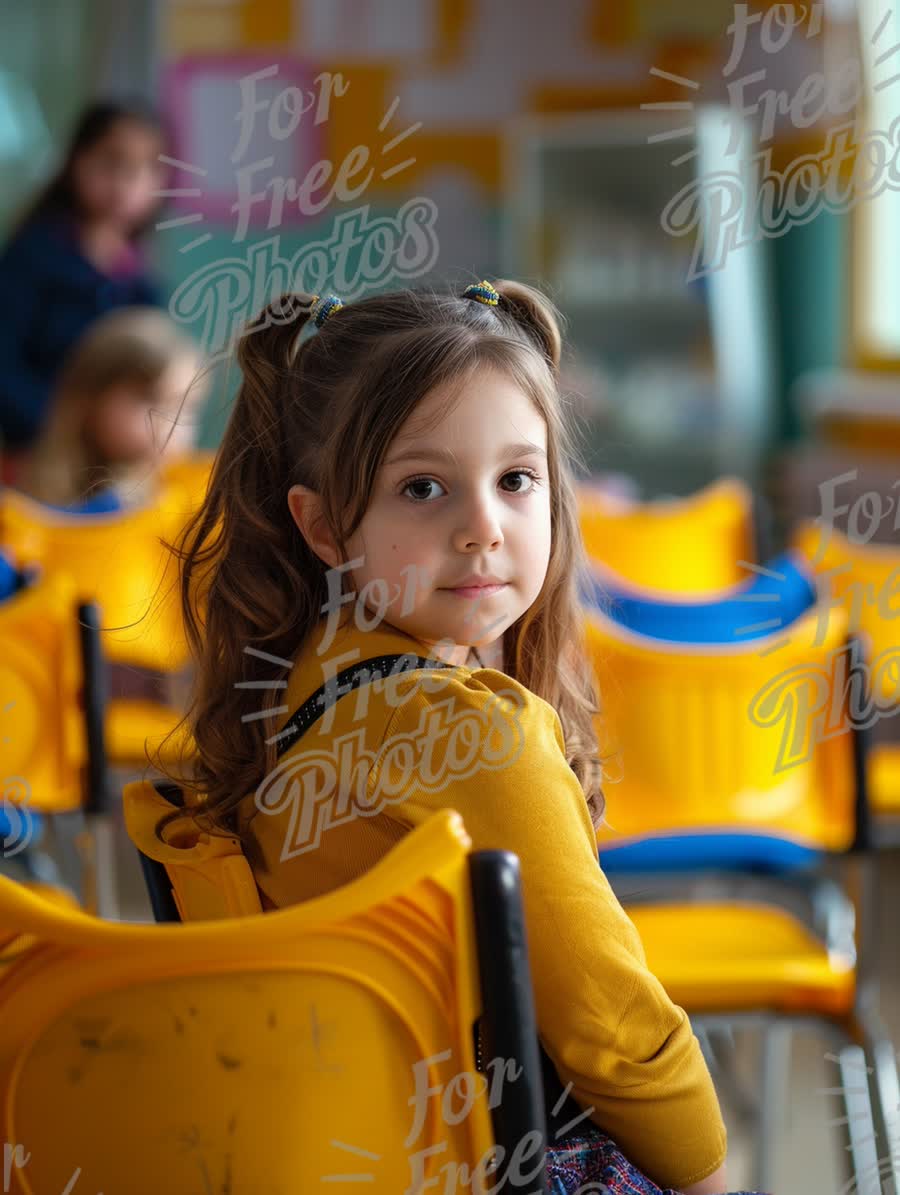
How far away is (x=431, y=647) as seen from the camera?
108 centimetres

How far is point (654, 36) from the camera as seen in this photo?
6.16 metres

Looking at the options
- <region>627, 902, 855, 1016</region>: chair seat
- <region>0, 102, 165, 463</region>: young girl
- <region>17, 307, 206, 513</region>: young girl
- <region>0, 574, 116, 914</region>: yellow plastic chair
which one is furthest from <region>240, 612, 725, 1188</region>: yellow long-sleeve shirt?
<region>0, 102, 165, 463</region>: young girl

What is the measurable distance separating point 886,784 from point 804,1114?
1.89 ft

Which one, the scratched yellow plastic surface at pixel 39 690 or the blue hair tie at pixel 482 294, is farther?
the scratched yellow plastic surface at pixel 39 690

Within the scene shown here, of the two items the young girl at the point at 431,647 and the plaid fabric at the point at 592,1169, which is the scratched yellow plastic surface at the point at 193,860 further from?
the plaid fabric at the point at 592,1169

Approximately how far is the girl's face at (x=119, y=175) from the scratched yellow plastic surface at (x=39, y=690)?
8.10 ft

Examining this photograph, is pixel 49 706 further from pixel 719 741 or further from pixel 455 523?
pixel 455 523

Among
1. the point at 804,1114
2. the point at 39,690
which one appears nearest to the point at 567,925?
the point at 39,690

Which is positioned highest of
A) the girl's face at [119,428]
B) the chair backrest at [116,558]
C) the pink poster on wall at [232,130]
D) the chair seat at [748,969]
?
the pink poster on wall at [232,130]

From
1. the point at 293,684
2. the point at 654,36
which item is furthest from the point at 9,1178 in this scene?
the point at 654,36

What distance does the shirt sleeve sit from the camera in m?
0.92

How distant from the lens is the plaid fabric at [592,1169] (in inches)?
37.6

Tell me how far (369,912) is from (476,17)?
6.15 m

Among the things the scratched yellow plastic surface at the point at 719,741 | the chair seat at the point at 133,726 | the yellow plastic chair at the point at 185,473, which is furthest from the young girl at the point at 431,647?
the yellow plastic chair at the point at 185,473
